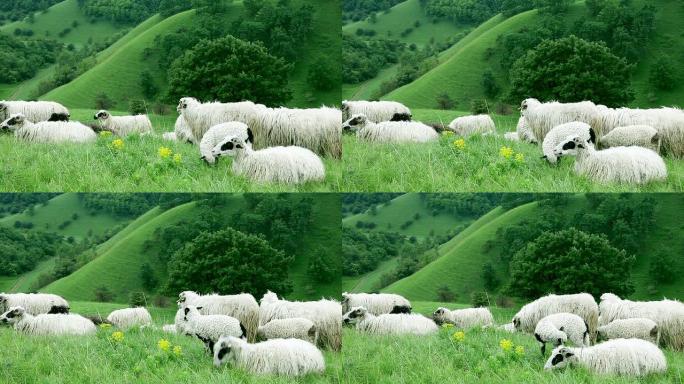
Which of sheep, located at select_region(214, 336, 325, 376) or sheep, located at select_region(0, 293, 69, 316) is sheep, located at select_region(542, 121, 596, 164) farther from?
sheep, located at select_region(0, 293, 69, 316)

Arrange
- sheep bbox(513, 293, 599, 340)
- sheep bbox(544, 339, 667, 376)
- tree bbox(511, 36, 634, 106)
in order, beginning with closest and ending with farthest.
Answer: sheep bbox(544, 339, 667, 376) → sheep bbox(513, 293, 599, 340) → tree bbox(511, 36, 634, 106)

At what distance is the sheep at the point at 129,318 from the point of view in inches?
557

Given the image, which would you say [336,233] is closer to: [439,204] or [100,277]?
[439,204]

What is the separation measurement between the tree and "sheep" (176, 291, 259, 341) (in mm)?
4904

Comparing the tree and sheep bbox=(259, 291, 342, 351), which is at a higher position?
the tree

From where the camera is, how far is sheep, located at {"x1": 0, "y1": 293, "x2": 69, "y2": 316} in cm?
1485

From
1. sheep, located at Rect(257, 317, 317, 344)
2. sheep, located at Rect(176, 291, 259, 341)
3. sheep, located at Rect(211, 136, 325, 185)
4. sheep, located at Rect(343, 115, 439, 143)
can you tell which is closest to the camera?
sheep, located at Rect(211, 136, 325, 185)

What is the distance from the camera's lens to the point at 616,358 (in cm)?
1280

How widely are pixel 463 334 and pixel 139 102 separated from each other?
5860 millimetres

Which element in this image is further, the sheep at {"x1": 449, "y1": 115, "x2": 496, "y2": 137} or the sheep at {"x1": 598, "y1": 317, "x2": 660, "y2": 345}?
the sheep at {"x1": 449, "y1": 115, "x2": 496, "y2": 137}

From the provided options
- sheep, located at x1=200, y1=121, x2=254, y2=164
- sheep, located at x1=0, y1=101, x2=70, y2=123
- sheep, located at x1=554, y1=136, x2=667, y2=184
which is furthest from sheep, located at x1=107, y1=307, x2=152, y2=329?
sheep, located at x1=554, y1=136, x2=667, y2=184

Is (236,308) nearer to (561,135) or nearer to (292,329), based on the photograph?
(292,329)

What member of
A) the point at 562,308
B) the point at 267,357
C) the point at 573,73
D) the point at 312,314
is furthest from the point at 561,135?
the point at 267,357

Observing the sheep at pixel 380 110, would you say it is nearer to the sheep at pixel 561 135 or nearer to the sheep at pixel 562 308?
the sheep at pixel 561 135
